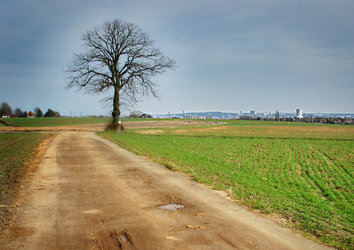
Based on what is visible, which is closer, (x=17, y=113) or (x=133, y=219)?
(x=133, y=219)

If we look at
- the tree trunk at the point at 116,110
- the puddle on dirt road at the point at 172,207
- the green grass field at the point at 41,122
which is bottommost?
the puddle on dirt road at the point at 172,207

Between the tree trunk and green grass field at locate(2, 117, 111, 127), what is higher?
the tree trunk

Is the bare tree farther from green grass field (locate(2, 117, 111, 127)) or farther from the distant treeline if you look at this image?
green grass field (locate(2, 117, 111, 127))

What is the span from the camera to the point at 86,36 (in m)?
37.4

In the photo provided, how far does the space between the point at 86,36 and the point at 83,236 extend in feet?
119

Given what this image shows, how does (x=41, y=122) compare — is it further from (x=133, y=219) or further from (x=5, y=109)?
(x=133, y=219)

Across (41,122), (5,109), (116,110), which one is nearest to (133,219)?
(116,110)

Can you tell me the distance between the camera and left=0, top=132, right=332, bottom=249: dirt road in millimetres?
4949

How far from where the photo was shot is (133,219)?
6012 mm

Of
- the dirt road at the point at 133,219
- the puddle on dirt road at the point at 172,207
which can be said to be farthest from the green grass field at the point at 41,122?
the puddle on dirt road at the point at 172,207

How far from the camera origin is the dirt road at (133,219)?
16.2 feet

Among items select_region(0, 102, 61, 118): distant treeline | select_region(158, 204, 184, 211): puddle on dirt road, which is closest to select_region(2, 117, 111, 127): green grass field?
select_region(0, 102, 61, 118): distant treeline

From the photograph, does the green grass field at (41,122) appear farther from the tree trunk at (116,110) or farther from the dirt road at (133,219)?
the dirt road at (133,219)

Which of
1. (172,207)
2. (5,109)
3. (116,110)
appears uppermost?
(5,109)
